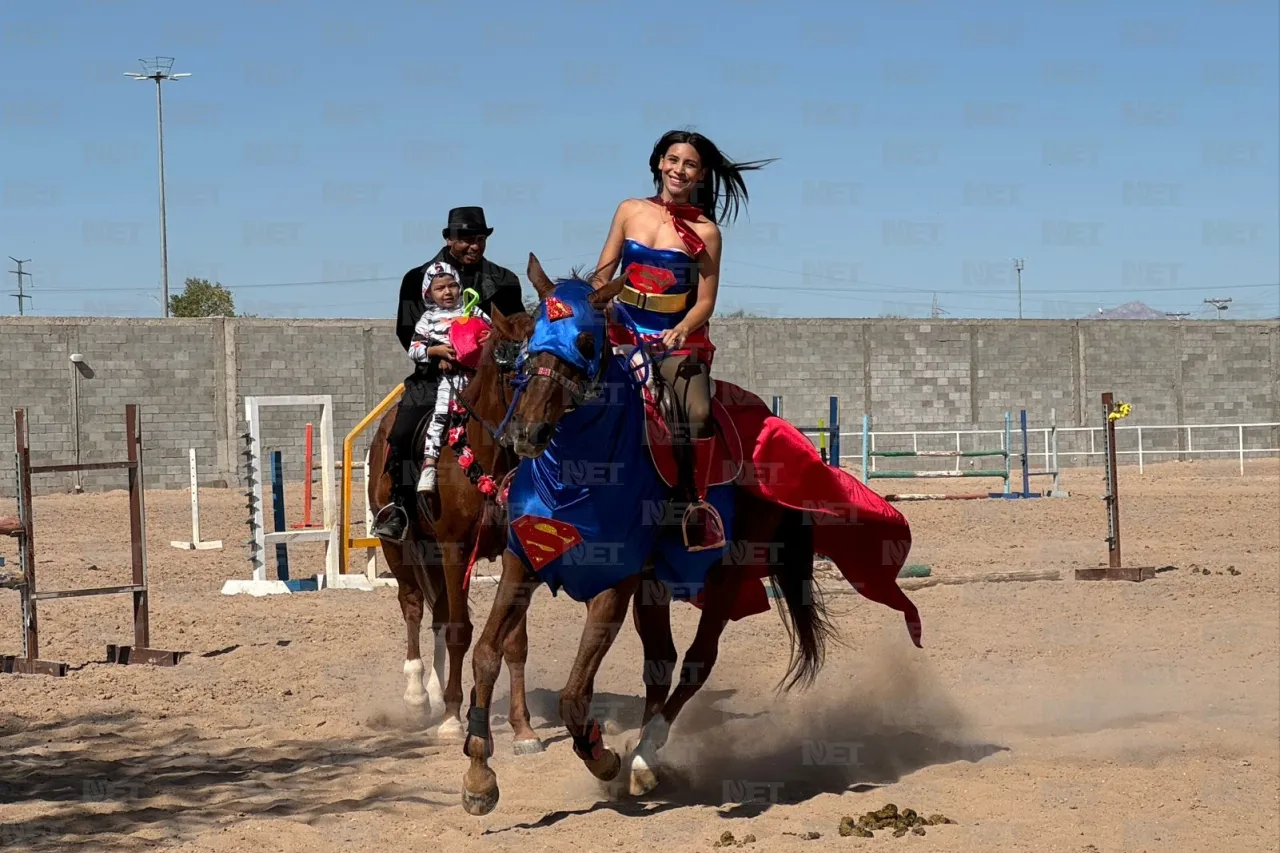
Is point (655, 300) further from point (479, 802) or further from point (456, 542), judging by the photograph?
point (479, 802)

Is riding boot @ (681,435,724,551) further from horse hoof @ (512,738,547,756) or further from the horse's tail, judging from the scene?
horse hoof @ (512,738,547,756)

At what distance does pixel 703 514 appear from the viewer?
221 inches

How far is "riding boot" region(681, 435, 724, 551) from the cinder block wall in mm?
22320

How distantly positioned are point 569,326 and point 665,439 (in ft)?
2.75

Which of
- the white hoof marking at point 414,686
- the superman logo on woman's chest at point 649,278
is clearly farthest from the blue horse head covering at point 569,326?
the white hoof marking at point 414,686

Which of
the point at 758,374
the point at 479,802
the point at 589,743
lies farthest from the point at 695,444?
the point at 758,374

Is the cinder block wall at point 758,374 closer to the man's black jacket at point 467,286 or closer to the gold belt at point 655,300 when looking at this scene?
the man's black jacket at point 467,286

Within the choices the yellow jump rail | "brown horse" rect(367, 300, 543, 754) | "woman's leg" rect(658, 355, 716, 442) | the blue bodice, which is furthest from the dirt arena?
the blue bodice

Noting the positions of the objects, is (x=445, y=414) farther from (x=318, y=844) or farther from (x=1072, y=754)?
(x=1072, y=754)

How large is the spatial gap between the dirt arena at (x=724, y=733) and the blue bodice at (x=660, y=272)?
1.88 meters

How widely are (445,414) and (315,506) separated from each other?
16.1 m

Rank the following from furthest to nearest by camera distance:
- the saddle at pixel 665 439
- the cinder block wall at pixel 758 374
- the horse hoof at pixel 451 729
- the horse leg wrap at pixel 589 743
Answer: the cinder block wall at pixel 758 374 → the horse hoof at pixel 451 729 → the saddle at pixel 665 439 → the horse leg wrap at pixel 589 743

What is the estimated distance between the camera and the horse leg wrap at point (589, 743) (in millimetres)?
5214

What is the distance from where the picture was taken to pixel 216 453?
2991 centimetres
